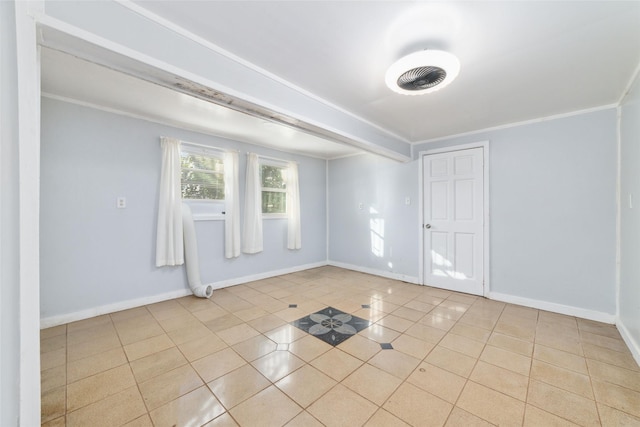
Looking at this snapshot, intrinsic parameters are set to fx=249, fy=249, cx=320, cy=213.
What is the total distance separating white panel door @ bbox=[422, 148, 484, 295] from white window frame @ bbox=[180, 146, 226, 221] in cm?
334

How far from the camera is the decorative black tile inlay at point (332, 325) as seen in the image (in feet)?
8.13

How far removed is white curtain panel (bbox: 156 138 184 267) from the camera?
10.8ft

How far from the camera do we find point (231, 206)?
4004 mm

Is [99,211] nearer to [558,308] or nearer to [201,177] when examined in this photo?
[201,177]

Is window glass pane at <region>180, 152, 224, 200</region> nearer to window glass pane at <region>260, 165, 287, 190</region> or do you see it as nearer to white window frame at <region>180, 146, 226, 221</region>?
white window frame at <region>180, 146, 226, 221</region>

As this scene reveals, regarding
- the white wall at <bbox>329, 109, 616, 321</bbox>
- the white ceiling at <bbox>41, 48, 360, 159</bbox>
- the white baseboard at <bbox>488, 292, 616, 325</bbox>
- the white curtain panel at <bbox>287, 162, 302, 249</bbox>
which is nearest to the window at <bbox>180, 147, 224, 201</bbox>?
the white ceiling at <bbox>41, 48, 360, 159</bbox>

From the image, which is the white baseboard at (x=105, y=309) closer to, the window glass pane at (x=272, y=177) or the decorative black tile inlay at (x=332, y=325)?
the decorative black tile inlay at (x=332, y=325)

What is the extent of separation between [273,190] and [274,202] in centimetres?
23

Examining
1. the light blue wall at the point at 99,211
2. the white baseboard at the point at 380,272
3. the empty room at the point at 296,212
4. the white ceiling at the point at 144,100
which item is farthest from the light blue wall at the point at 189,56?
the white baseboard at the point at 380,272

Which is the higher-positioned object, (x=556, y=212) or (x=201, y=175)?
(x=201, y=175)

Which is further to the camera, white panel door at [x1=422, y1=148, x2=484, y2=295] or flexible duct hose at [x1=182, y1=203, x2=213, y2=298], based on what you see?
white panel door at [x1=422, y1=148, x2=484, y2=295]
